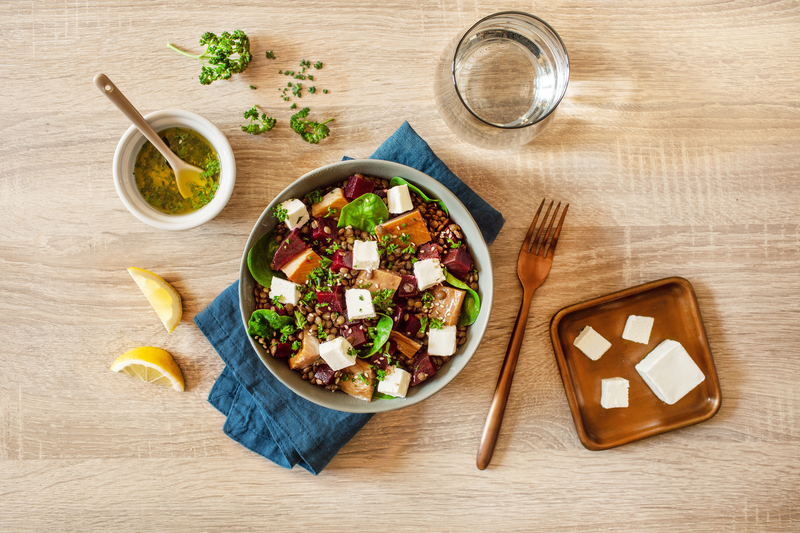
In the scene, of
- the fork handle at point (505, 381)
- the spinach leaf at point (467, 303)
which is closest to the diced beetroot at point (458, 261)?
the spinach leaf at point (467, 303)

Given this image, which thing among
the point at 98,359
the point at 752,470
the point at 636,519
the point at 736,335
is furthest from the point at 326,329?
the point at 752,470

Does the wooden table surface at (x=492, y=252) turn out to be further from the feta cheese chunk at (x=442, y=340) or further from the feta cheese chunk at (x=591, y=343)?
the feta cheese chunk at (x=442, y=340)

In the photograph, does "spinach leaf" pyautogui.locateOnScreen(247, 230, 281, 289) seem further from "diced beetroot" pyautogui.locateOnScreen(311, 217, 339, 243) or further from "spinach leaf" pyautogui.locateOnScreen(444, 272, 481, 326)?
"spinach leaf" pyautogui.locateOnScreen(444, 272, 481, 326)

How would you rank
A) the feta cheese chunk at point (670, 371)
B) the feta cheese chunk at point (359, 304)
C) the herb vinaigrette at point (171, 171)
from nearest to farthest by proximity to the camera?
1. the feta cheese chunk at point (359, 304)
2. the herb vinaigrette at point (171, 171)
3. the feta cheese chunk at point (670, 371)

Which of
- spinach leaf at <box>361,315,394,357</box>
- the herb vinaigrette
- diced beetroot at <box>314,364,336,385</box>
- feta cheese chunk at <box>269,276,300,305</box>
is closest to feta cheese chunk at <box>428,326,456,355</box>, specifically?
spinach leaf at <box>361,315,394,357</box>

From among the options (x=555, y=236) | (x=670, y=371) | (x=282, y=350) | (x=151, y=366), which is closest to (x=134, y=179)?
(x=151, y=366)

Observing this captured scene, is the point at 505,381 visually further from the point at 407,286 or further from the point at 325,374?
the point at 325,374

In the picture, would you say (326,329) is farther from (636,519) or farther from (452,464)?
(636,519)
